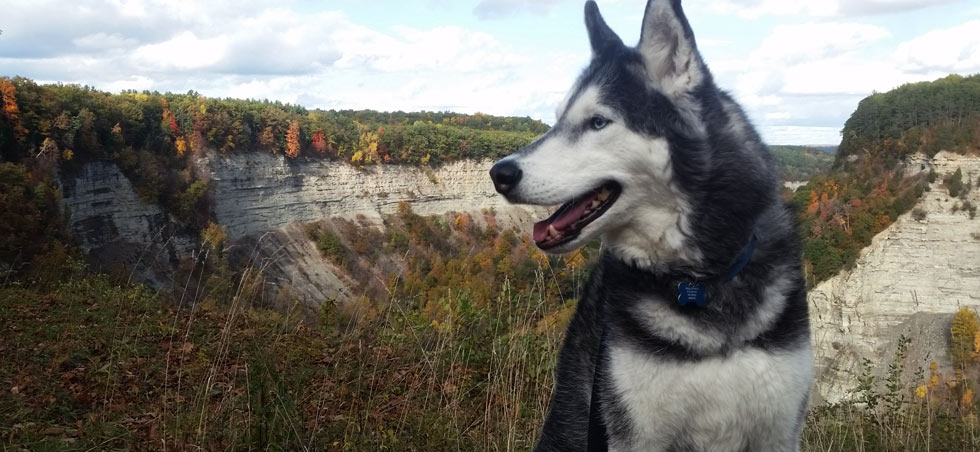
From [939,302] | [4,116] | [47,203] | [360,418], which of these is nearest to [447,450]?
[360,418]

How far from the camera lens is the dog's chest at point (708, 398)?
209 cm

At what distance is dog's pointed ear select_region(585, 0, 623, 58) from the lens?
2580mm

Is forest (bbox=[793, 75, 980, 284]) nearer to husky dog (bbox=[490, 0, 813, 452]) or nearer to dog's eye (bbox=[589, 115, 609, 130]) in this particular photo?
husky dog (bbox=[490, 0, 813, 452])

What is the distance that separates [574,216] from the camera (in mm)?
2273

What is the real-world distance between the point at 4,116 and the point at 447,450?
40.7m

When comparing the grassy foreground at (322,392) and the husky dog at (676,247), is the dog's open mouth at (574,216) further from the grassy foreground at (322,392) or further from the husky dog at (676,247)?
the grassy foreground at (322,392)

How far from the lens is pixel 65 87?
143ft

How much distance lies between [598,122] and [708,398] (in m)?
1.00

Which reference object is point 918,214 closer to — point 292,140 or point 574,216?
point 292,140

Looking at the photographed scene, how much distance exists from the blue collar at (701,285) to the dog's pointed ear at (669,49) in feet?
1.99

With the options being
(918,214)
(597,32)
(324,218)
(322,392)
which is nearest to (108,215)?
(324,218)

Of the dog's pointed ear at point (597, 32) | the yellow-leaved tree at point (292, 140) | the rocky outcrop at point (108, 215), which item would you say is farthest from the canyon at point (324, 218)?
the dog's pointed ear at point (597, 32)

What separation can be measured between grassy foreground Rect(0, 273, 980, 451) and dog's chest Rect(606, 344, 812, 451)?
1.41 metres

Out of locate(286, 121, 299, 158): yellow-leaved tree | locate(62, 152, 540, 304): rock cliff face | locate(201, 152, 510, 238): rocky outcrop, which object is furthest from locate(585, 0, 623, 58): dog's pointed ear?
locate(286, 121, 299, 158): yellow-leaved tree
